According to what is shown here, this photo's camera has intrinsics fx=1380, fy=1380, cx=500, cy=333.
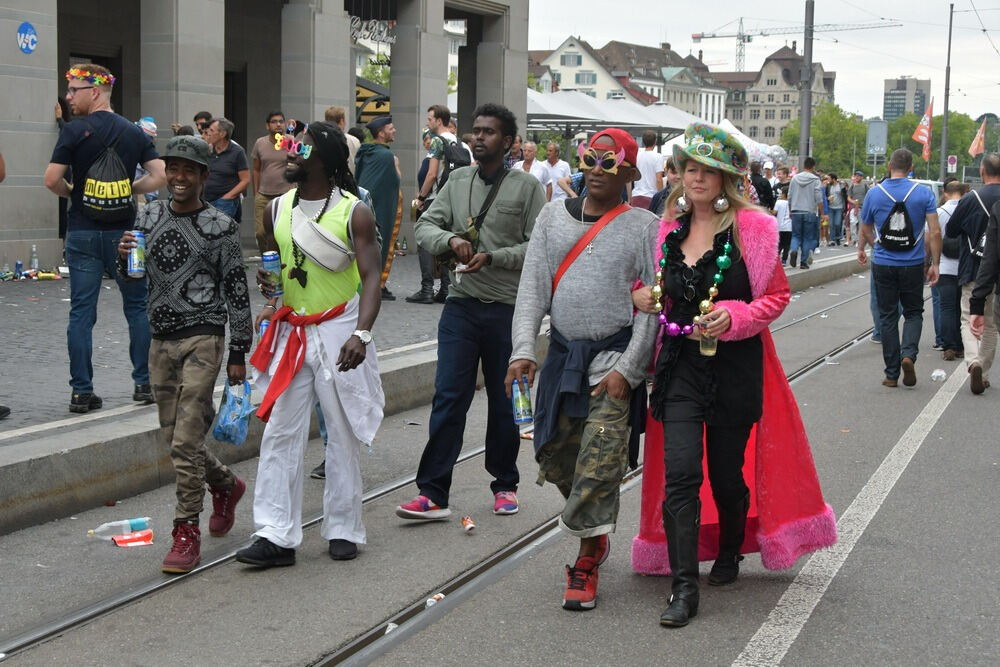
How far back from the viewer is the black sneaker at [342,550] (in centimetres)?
591

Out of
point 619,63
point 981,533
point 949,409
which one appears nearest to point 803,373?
point 949,409

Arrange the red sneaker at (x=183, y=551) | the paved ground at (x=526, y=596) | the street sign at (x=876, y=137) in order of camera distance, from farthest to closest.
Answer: the street sign at (x=876, y=137) < the red sneaker at (x=183, y=551) < the paved ground at (x=526, y=596)

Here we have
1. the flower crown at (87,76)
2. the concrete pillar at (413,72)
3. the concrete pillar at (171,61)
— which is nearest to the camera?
the flower crown at (87,76)

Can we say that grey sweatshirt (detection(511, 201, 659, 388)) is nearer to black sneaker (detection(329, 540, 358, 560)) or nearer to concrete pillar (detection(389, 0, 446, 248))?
black sneaker (detection(329, 540, 358, 560))

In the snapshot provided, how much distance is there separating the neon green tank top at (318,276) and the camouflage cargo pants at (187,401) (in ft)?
1.31

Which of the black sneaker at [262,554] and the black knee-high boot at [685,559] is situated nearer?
the black knee-high boot at [685,559]

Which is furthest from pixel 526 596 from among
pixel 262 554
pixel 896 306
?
pixel 896 306

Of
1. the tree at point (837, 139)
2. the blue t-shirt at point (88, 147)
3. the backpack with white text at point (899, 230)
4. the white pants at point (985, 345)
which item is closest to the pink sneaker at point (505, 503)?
the blue t-shirt at point (88, 147)

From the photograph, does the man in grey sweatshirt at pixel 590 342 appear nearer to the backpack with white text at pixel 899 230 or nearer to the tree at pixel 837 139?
the backpack with white text at pixel 899 230

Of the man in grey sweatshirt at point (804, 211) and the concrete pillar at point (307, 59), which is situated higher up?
the concrete pillar at point (307, 59)

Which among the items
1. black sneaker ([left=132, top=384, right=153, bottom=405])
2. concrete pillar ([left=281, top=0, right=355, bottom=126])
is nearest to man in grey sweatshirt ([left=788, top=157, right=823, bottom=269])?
concrete pillar ([left=281, top=0, right=355, bottom=126])

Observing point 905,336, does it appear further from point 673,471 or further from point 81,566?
point 81,566

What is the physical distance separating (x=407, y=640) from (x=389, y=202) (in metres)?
8.04

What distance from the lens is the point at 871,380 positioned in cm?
1175
